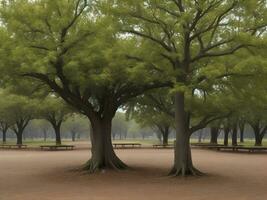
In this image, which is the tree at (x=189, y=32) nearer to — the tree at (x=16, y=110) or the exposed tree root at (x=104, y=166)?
the exposed tree root at (x=104, y=166)

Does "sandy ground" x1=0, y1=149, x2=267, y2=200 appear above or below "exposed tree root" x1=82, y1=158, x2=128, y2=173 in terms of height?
below

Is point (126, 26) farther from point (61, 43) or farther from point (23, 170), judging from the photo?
point (23, 170)

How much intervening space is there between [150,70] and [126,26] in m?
2.57

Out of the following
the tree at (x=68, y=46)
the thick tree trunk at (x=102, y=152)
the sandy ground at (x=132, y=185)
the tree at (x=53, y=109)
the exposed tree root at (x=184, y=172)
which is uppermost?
the tree at (x=68, y=46)

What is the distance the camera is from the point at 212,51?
23.9m

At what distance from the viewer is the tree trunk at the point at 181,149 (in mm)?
23094

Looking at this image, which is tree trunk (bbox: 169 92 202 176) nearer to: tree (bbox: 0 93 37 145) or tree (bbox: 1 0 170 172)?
tree (bbox: 1 0 170 172)

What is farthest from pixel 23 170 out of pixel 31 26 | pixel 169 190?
pixel 169 190

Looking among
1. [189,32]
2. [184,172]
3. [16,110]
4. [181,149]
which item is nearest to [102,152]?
[181,149]

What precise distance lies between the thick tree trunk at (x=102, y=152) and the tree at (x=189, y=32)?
15.5ft

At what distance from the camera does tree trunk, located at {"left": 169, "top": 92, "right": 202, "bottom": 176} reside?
23.1 m

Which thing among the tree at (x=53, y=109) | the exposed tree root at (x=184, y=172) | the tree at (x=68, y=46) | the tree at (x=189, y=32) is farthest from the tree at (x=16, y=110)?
the exposed tree root at (x=184, y=172)

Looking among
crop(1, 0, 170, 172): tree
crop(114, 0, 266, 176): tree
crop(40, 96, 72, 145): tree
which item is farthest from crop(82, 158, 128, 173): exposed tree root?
crop(40, 96, 72, 145): tree

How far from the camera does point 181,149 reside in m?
23.6
